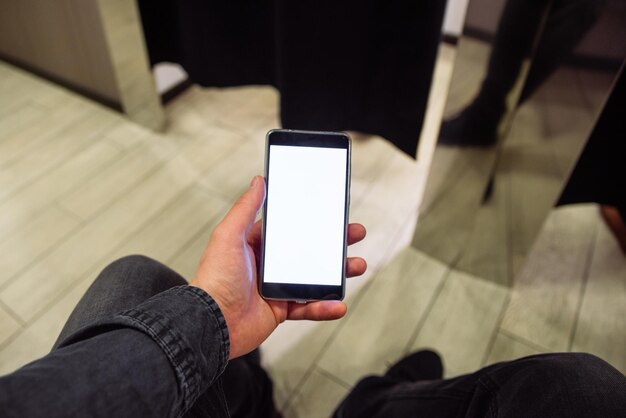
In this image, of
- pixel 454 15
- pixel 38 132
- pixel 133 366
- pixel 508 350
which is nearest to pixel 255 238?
pixel 133 366

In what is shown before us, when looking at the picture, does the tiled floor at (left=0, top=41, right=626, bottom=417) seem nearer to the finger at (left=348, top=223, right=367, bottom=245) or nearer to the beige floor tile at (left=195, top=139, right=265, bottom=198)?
the beige floor tile at (left=195, top=139, right=265, bottom=198)

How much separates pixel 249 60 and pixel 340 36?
0.31 m

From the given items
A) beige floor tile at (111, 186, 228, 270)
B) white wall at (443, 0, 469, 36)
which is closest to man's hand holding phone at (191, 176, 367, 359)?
beige floor tile at (111, 186, 228, 270)

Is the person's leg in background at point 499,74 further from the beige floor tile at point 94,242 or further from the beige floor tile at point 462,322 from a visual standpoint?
the beige floor tile at point 94,242

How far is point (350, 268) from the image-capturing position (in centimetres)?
64

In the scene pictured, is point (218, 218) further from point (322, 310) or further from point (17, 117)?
point (17, 117)

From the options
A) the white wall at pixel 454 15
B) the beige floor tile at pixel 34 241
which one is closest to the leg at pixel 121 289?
the beige floor tile at pixel 34 241

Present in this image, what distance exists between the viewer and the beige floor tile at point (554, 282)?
0.91m

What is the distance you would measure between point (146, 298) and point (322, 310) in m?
0.24

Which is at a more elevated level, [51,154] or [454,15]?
[454,15]

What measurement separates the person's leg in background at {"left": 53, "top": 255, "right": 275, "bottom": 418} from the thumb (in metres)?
0.14

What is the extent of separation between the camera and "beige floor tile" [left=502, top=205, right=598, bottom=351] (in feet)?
2.99

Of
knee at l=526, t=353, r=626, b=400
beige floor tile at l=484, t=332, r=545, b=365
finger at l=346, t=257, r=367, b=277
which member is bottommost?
beige floor tile at l=484, t=332, r=545, b=365

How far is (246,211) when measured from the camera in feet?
1.77
